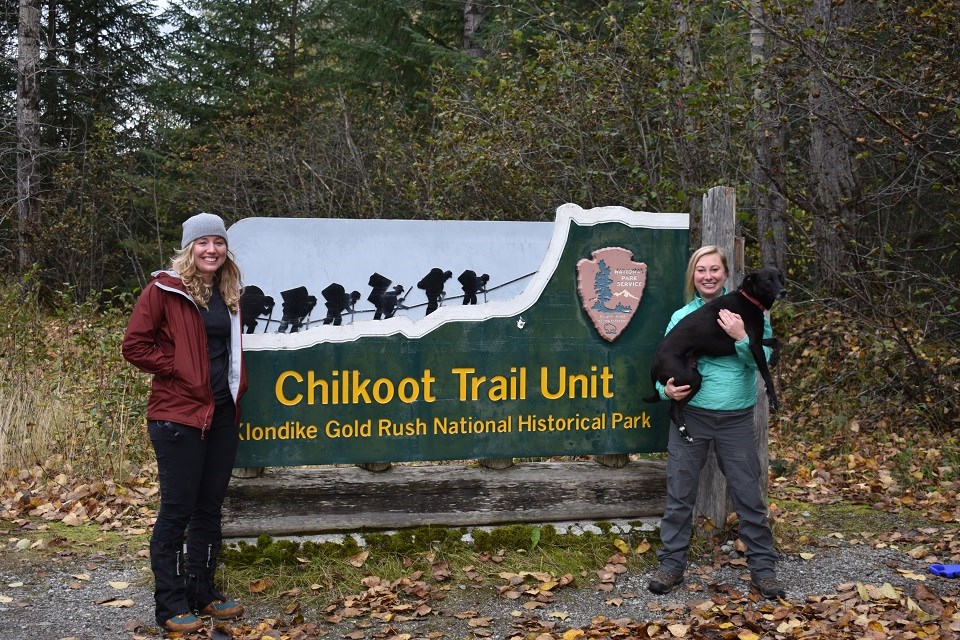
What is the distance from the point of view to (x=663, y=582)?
4.62 meters

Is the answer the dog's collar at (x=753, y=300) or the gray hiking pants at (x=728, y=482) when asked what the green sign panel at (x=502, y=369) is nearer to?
the gray hiking pants at (x=728, y=482)

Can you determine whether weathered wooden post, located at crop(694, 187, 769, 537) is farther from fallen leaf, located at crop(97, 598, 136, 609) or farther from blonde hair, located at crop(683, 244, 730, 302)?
fallen leaf, located at crop(97, 598, 136, 609)

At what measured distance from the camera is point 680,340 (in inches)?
182

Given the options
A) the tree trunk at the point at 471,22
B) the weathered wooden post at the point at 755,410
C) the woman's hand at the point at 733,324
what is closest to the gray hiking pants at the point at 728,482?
the woman's hand at the point at 733,324

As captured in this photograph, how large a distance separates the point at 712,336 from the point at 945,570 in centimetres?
197

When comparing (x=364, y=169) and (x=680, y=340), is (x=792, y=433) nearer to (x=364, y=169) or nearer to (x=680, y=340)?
(x=680, y=340)

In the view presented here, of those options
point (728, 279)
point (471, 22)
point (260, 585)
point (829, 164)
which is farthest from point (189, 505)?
point (471, 22)

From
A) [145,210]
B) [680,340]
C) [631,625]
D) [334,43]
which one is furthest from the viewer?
[145,210]

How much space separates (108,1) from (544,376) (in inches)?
738

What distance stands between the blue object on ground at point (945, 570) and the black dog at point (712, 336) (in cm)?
149

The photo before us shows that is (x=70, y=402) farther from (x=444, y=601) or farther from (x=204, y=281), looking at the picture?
(x=444, y=601)

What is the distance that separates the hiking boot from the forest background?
11.8 ft

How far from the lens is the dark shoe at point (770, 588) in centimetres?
450

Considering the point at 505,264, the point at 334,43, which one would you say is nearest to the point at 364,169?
the point at 334,43
